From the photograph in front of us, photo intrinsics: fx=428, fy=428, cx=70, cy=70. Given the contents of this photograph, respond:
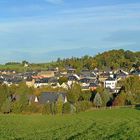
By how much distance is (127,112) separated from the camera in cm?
5716

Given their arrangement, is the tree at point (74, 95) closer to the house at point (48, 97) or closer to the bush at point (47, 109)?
the house at point (48, 97)

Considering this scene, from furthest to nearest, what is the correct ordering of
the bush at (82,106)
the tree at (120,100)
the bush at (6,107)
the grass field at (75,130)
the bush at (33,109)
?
the tree at (120,100), the bush at (6,107), the bush at (82,106), the bush at (33,109), the grass field at (75,130)

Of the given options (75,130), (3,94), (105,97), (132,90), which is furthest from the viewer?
(132,90)

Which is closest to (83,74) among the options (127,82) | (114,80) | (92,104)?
(114,80)

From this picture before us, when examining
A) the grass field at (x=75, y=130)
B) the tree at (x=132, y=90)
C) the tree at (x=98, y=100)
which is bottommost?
the grass field at (x=75, y=130)

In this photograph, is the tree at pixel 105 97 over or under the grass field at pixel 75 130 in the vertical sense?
over

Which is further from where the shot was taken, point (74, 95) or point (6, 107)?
point (74, 95)

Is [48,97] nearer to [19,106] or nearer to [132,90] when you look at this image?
[19,106]

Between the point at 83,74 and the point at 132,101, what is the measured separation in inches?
3787

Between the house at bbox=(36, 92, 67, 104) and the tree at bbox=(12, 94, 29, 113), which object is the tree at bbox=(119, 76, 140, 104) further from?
the tree at bbox=(12, 94, 29, 113)

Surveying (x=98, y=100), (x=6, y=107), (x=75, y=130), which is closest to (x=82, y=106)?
(x=98, y=100)

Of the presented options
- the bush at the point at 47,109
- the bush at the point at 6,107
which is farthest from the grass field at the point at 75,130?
the bush at the point at 6,107

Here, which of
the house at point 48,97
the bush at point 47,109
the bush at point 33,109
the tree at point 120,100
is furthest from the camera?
the house at point 48,97

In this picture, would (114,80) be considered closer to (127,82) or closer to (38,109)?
(127,82)
